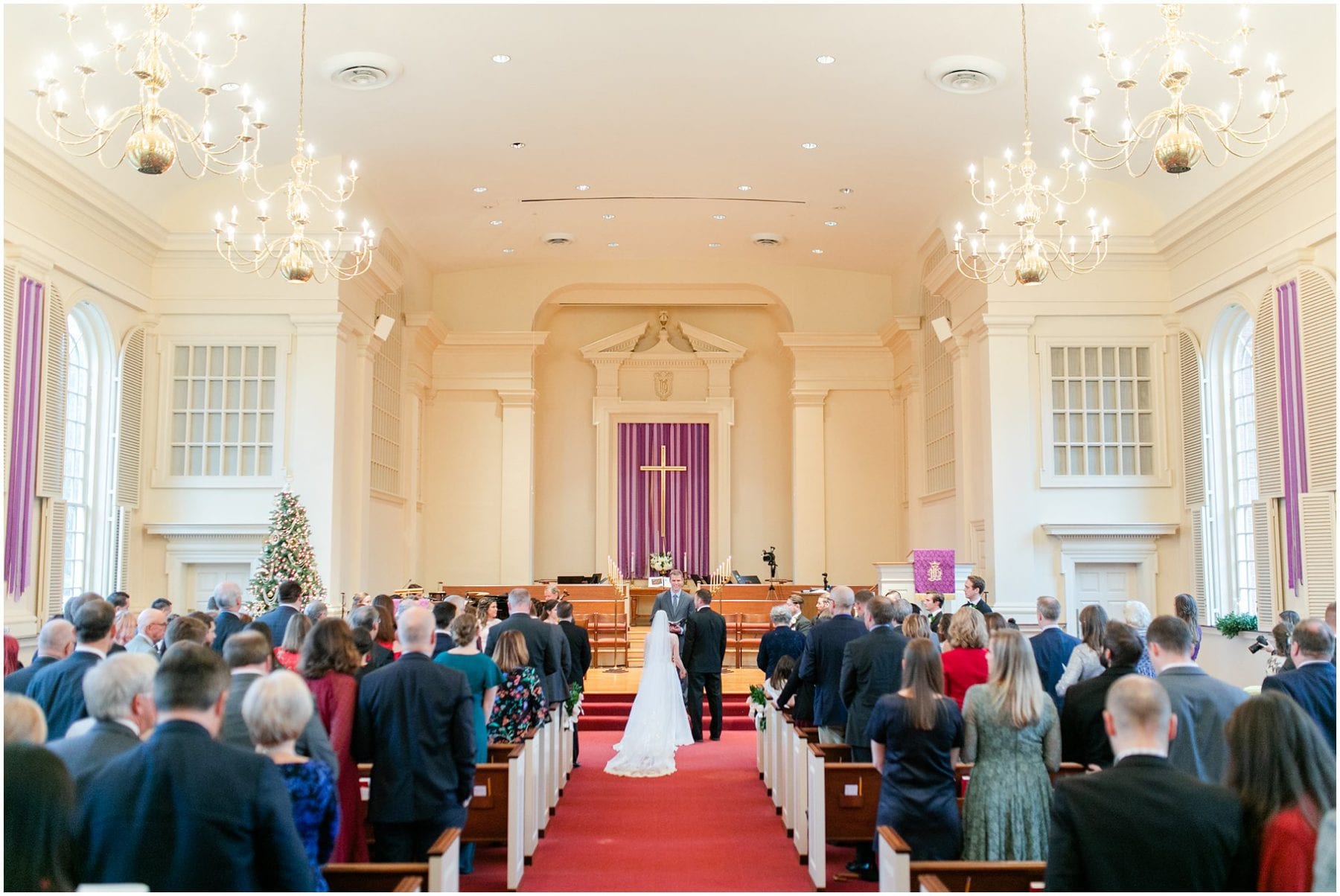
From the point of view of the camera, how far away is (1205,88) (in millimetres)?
11109

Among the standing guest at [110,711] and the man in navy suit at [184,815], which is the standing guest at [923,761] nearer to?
the man in navy suit at [184,815]

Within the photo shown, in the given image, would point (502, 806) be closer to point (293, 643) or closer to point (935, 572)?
point (293, 643)

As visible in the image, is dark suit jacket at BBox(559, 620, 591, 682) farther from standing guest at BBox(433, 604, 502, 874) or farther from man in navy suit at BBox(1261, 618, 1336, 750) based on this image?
man in navy suit at BBox(1261, 618, 1336, 750)

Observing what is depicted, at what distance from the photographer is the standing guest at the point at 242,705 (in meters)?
3.92

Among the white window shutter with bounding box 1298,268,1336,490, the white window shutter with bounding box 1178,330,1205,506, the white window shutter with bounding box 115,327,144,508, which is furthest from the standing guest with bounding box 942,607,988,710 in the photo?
the white window shutter with bounding box 115,327,144,508

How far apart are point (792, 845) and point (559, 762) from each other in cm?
203

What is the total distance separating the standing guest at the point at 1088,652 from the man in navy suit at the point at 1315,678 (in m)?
0.80

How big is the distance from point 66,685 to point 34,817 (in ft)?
7.57

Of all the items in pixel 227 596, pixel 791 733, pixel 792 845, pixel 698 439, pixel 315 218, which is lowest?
pixel 792 845

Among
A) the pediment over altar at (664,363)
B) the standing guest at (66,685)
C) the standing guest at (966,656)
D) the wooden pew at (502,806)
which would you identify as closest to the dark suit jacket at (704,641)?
the wooden pew at (502,806)

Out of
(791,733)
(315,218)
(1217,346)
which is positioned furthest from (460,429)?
(791,733)

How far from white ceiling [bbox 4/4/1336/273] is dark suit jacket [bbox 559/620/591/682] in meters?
5.45

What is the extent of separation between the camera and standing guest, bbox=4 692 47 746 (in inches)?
106

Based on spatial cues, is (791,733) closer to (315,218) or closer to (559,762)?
(559,762)
